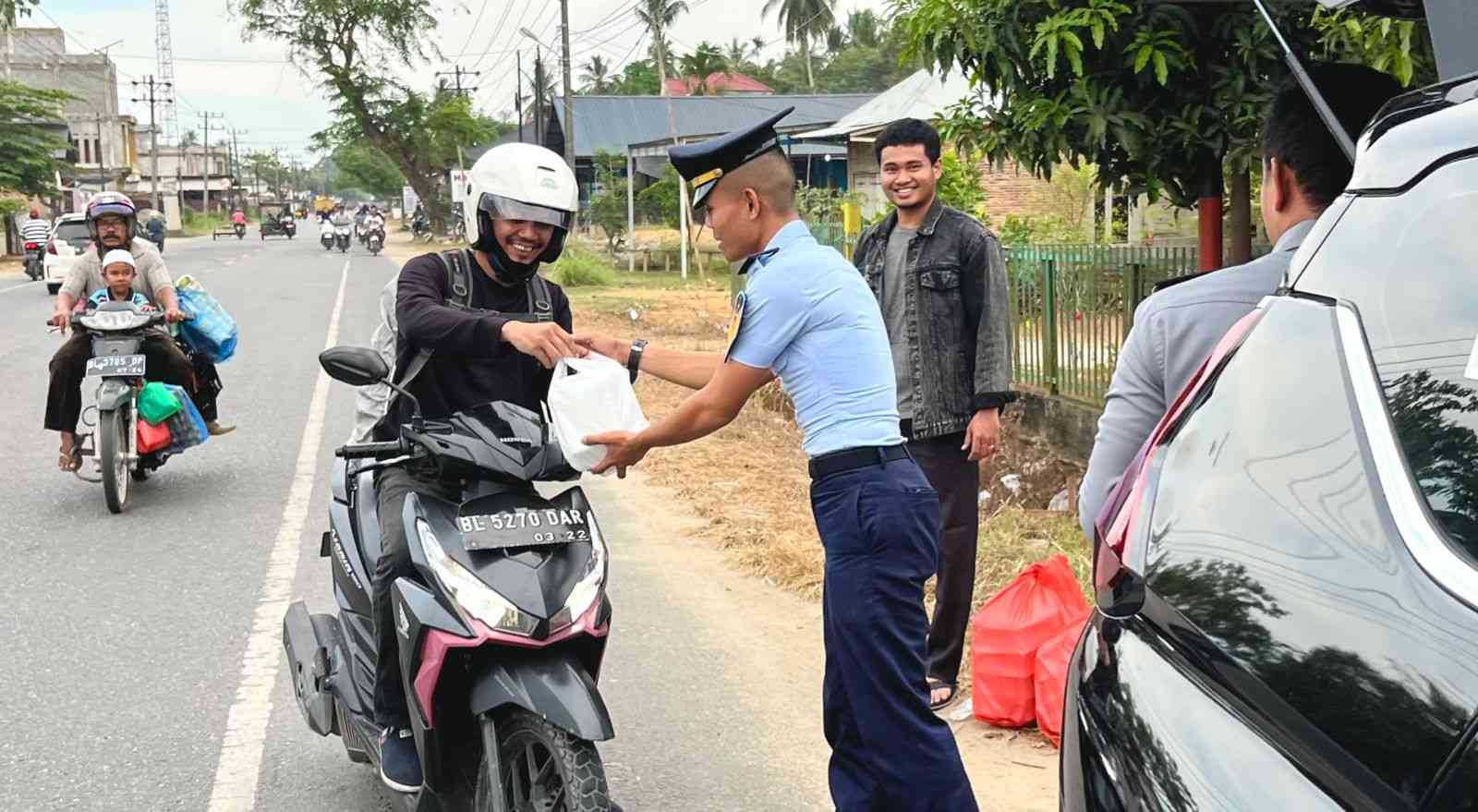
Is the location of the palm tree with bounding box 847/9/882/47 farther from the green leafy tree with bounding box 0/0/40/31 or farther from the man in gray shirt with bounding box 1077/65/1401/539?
the man in gray shirt with bounding box 1077/65/1401/539

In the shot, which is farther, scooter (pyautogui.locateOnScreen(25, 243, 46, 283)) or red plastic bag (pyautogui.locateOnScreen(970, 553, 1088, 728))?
scooter (pyautogui.locateOnScreen(25, 243, 46, 283))

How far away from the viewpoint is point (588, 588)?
337 centimetres

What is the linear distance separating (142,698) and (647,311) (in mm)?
15917

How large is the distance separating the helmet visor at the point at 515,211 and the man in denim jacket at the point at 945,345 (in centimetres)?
143

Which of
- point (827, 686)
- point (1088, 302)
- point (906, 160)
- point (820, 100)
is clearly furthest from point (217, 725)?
point (820, 100)

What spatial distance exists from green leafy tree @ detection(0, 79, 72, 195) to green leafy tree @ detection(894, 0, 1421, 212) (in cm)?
4091

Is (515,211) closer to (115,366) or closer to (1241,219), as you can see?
(1241,219)

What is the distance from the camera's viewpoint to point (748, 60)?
101 meters

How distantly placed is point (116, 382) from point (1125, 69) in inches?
219

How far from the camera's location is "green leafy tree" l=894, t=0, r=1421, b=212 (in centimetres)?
536

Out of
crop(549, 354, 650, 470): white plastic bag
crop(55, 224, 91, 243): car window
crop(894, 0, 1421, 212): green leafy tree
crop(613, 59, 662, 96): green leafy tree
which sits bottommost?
crop(549, 354, 650, 470): white plastic bag

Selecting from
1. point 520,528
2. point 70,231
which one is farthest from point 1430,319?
point 70,231

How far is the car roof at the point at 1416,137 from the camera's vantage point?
1.63 metres

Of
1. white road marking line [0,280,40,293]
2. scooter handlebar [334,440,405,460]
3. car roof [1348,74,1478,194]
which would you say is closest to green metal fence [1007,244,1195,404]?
scooter handlebar [334,440,405,460]
